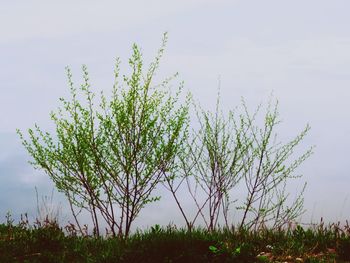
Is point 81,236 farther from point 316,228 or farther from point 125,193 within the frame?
point 316,228

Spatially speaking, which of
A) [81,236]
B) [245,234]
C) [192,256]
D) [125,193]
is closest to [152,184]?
[125,193]

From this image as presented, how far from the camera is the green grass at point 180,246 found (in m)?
8.41

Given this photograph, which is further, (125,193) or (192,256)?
(125,193)

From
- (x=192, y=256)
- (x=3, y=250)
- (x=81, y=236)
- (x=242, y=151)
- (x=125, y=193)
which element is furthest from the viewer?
(x=242, y=151)

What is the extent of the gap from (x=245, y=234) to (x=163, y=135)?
184 inches

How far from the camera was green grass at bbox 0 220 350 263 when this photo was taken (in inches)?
331

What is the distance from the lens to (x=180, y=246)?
8.50m

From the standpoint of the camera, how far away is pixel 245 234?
1022 cm

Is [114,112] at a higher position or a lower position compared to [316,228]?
higher

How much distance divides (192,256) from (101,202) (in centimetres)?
633

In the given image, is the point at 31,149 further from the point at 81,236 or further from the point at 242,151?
the point at 242,151

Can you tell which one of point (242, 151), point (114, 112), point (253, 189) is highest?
point (114, 112)

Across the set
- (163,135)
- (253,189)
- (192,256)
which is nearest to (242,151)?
(253,189)

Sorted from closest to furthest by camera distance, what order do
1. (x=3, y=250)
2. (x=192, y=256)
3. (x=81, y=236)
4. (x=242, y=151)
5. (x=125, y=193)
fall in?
(x=192, y=256)
(x=3, y=250)
(x=81, y=236)
(x=125, y=193)
(x=242, y=151)
